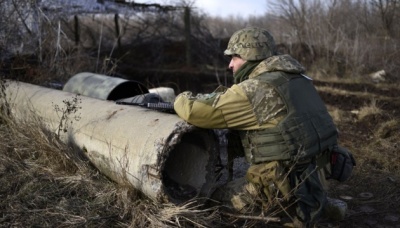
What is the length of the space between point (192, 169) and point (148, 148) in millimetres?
551

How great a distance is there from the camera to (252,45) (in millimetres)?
3537

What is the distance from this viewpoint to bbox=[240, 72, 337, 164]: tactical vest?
10.7ft

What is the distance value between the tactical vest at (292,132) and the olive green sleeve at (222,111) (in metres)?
0.15

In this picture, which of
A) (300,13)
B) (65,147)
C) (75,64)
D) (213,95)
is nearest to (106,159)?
(65,147)

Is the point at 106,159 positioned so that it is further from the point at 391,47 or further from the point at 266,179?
the point at 391,47

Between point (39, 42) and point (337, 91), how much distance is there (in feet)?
23.2

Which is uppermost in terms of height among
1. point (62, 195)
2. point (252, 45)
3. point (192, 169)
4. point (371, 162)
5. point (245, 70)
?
point (252, 45)

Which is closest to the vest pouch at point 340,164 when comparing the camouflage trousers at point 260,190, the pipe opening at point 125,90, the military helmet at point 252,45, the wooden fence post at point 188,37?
the camouflage trousers at point 260,190

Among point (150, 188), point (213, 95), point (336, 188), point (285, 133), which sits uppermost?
point (213, 95)

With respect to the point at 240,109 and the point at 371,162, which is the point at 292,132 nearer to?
the point at 240,109

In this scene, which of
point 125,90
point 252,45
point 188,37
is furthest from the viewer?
point 188,37

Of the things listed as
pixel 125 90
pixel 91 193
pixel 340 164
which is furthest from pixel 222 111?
pixel 125 90

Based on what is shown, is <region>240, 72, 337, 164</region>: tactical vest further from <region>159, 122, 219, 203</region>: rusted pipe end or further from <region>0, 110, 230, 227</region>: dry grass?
<region>0, 110, 230, 227</region>: dry grass

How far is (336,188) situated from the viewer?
15.9 ft
